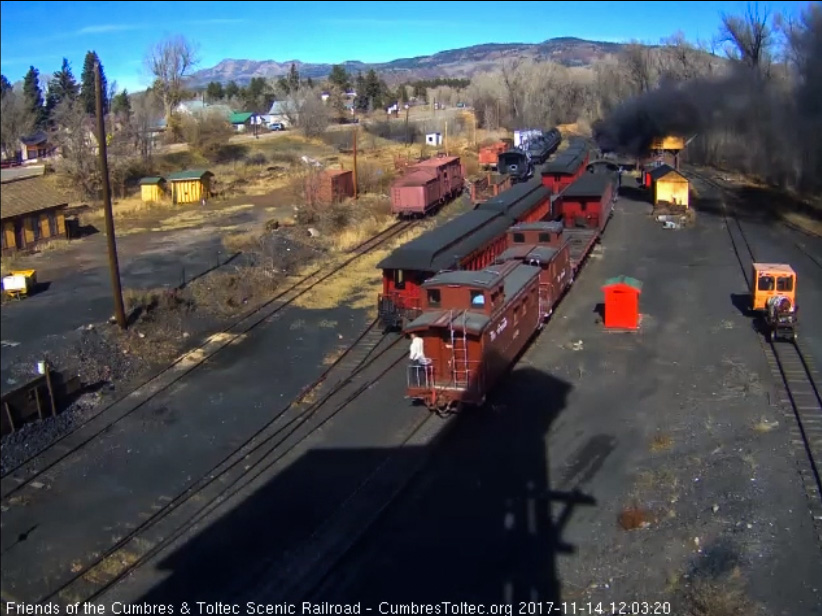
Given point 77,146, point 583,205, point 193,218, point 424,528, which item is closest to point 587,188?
point 583,205

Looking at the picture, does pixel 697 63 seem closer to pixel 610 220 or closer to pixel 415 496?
pixel 610 220

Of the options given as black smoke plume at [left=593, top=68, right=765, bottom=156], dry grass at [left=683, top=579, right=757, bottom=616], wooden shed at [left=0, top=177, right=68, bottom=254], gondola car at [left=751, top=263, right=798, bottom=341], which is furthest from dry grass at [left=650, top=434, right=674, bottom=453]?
black smoke plume at [left=593, top=68, right=765, bottom=156]

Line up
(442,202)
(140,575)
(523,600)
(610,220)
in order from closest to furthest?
(523,600) → (140,575) → (610,220) → (442,202)

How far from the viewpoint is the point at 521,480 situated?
1278 centimetres

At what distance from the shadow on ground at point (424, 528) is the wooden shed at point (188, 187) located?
1322 inches

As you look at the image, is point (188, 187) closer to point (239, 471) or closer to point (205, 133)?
point (205, 133)

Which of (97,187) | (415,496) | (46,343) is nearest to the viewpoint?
(415,496)

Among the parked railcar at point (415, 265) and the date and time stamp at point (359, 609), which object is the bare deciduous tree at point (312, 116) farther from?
the date and time stamp at point (359, 609)

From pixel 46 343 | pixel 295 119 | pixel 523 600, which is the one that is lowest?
pixel 523 600

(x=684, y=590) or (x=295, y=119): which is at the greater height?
(x=295, y=119)

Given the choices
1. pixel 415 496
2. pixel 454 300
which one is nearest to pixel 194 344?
pixel 454 300

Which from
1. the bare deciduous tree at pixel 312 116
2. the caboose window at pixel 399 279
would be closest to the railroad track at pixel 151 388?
the caboose window at pixel 399 279

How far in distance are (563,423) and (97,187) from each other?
37.8 metres

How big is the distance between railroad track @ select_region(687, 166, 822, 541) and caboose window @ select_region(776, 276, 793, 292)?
→ 1.70 m
